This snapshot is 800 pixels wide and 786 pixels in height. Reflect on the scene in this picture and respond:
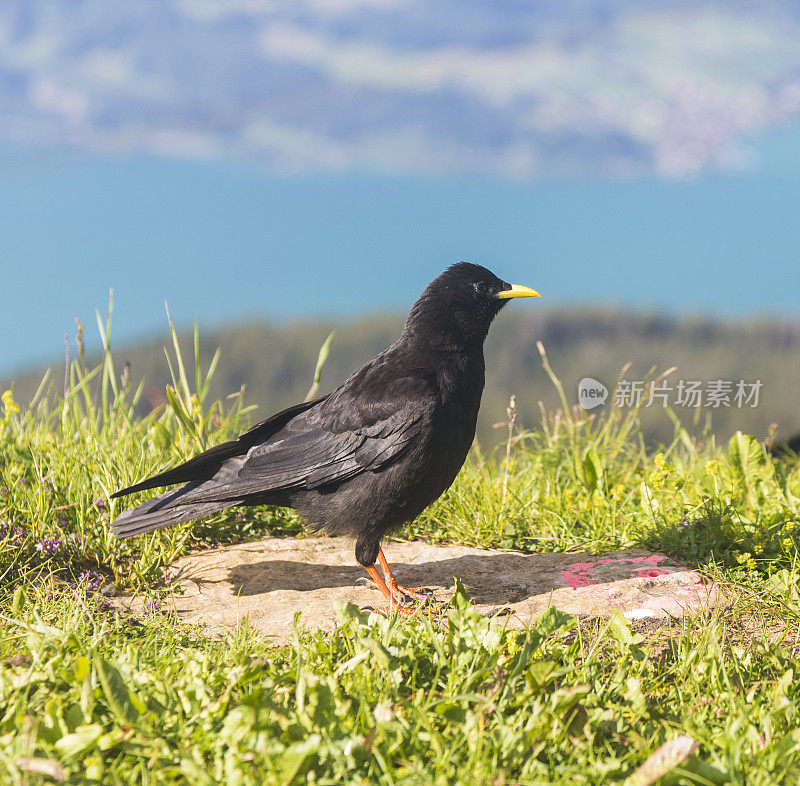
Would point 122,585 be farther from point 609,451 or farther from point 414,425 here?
point 609,451

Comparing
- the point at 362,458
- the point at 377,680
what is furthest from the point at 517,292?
the point at 377,680

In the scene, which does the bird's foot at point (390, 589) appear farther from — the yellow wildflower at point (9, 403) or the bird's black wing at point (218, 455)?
the yellow wildflower at point (9, 403)

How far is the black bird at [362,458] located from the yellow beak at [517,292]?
1.53 ft

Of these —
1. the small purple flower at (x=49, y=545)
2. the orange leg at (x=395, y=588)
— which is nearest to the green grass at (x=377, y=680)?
the small purple flower at (x=49, y=545)

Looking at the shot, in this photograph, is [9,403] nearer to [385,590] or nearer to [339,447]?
[339,447]

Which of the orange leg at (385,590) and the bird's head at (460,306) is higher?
the bird's head at (460,306)

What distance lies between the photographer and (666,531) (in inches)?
190

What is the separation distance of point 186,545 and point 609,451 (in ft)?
10.4

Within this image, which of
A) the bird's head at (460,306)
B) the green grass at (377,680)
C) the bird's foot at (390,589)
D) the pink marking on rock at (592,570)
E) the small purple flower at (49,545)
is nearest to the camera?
the green grass at (377,680)

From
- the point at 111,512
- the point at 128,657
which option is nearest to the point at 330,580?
the point at 111,512

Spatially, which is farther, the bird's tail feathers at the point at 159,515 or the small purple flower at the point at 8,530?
the small purple flower at the point at 8,530

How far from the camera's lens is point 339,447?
14.2 ft

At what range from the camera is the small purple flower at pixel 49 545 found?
4422 mm

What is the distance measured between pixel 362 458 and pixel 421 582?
89cm
